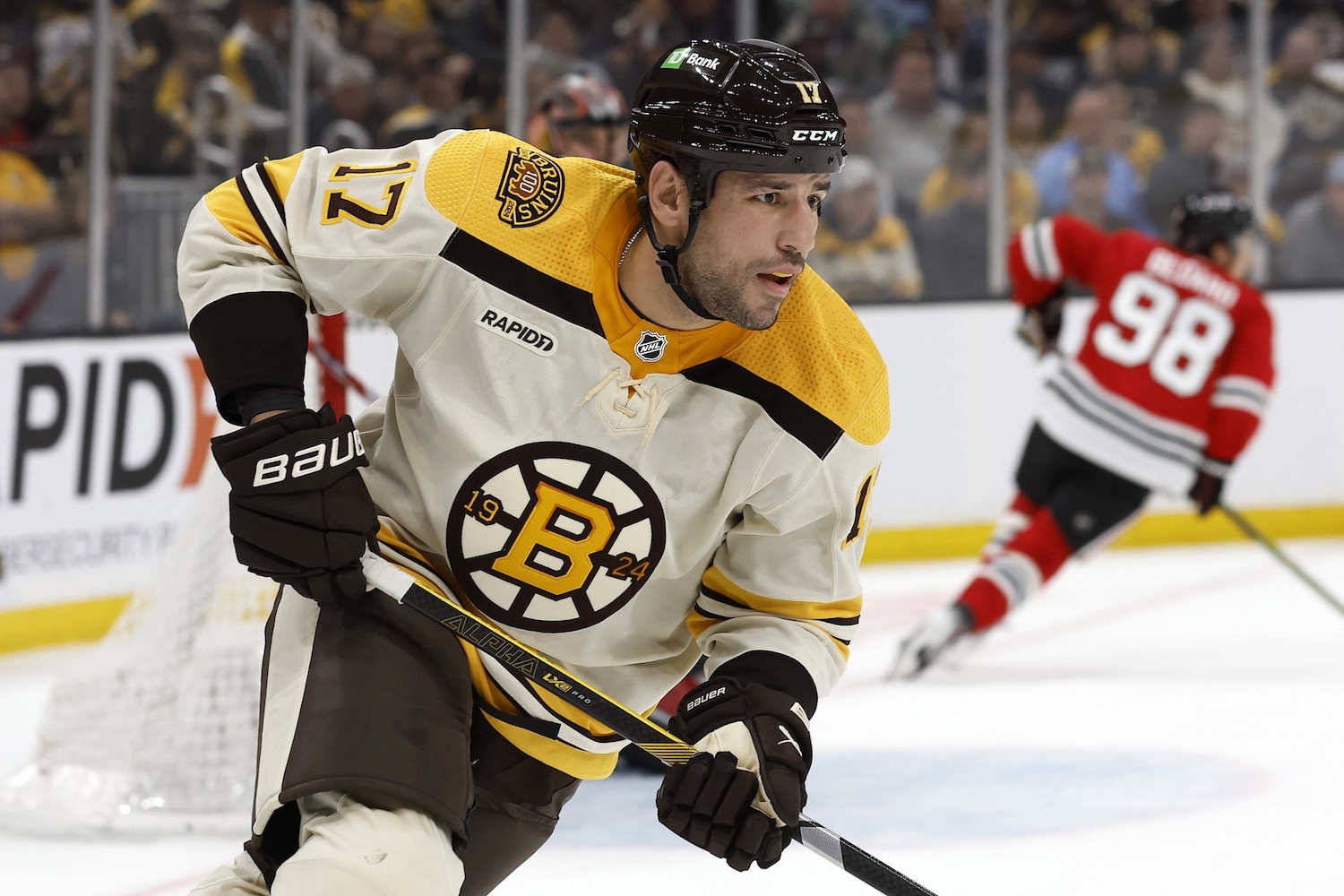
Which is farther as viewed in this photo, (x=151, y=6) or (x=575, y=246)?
(x=151, y=6)

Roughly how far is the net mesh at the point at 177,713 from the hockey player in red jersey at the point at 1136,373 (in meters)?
2.28

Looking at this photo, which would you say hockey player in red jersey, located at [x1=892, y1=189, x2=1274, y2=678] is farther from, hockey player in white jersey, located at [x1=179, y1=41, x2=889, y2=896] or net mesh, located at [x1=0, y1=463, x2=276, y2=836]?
hockey player in white jersey, located at [x1=179, y1=41, x2=889, y2=896]

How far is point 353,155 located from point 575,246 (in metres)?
0.26

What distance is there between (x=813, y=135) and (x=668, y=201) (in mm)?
164

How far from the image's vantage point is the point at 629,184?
188 centimetres

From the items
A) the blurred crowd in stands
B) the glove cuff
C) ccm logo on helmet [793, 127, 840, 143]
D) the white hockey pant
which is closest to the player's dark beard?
ccm logo on helmet [793, 127, 840, 143]

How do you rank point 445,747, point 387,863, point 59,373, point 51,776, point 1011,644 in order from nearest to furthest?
point 387,863, point 445,747, point 51,776, point 59,373, point 1011,644

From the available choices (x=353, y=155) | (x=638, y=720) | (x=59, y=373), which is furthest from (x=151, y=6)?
(x=638, y=720)

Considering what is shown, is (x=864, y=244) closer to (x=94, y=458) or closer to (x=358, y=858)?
(x=94, y=458)

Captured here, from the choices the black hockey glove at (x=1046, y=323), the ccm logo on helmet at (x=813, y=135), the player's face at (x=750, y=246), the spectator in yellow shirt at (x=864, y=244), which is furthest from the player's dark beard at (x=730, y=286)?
the spectator in yellow shirt at (x=864, y=244)

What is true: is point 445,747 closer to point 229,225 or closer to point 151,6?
point 229,225

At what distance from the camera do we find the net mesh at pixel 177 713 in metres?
→ 3.05

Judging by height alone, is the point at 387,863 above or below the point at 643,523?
below

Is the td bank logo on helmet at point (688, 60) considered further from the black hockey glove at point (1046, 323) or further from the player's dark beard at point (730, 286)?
the black hockey glove at point (1046, 323)
